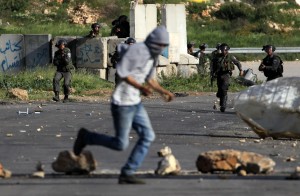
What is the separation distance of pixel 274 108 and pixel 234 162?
233 inches

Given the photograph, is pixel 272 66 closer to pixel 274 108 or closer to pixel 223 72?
pixel 223 72

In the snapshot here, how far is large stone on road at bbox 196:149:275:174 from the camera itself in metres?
12.5

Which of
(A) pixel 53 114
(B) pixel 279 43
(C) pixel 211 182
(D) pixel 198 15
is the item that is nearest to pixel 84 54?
(A) pixel 53 114

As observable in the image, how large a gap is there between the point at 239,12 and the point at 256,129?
51.1 m

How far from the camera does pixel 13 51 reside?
110 ft

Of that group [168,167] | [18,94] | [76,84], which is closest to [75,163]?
[168,167]

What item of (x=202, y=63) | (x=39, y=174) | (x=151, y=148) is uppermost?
(x=39, y=174)

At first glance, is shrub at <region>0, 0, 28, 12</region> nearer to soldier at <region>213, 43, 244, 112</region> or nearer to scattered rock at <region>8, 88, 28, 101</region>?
scattered rock at <region>8, 88, 28, 101</region>

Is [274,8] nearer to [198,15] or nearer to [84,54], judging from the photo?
[198,15]

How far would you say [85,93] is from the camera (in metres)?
30.1

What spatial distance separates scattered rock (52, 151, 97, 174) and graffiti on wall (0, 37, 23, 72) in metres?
21.3

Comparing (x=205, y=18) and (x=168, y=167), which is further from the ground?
(x=168, y=167)

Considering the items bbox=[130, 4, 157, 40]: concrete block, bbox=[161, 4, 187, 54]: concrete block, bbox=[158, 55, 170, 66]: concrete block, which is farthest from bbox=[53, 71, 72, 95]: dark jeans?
bbox=[161, 4, 187, 54]: concrete block

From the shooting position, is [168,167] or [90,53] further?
[90,53]
